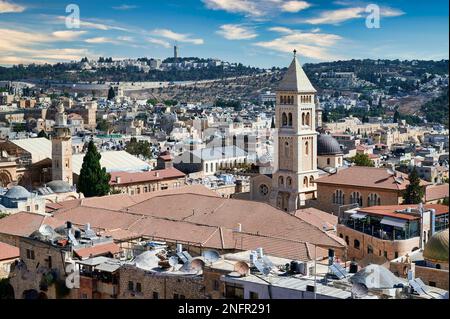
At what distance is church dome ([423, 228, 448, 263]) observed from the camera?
15.2 m

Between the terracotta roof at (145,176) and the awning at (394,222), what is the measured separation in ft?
60.3

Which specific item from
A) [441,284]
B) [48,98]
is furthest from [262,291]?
[48,98]

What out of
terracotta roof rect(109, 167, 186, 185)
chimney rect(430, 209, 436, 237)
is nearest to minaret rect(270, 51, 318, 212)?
chimney rect(430, 209, 436, 237)

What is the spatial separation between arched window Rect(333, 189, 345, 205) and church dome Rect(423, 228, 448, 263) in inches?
487

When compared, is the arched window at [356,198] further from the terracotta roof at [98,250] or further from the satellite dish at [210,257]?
the satellite dish at [210,257]

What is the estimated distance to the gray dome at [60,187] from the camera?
31.7 m

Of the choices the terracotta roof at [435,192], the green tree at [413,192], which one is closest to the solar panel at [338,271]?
the green tree at [413,192]

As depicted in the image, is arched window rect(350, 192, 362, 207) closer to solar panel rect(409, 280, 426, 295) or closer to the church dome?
the church dome

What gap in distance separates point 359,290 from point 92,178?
2211cm

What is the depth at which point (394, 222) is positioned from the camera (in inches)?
774

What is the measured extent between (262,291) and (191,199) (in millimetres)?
11655

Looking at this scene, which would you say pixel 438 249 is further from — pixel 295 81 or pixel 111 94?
pixel 111 94
